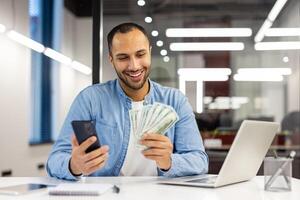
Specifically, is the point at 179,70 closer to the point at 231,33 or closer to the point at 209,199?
the point at 231,33

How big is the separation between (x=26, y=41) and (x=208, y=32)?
202cm

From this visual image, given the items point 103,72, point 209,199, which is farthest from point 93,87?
point 103,72

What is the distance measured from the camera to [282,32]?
451 cm

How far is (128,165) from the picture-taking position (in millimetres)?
1948

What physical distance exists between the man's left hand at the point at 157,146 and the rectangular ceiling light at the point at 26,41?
10.8 ft

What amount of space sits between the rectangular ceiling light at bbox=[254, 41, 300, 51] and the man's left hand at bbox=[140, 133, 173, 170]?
325 cm

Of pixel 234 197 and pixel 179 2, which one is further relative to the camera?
pixel 179 2

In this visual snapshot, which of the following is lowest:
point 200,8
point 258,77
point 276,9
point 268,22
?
point 258,77

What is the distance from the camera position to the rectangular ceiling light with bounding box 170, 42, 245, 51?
4566 mm

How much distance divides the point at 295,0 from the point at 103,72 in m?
2.05

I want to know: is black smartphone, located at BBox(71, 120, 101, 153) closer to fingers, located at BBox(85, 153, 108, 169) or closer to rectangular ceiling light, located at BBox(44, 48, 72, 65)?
fingers, located at BBox(85, 153, 108, 169)

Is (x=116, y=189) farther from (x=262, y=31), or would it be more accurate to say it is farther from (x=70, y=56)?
(x=70, y=56)

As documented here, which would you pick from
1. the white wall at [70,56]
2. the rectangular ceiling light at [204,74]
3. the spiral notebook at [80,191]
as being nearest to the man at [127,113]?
the spiral notebook at [80,191]

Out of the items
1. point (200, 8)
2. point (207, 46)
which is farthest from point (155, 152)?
point (200, 8)
